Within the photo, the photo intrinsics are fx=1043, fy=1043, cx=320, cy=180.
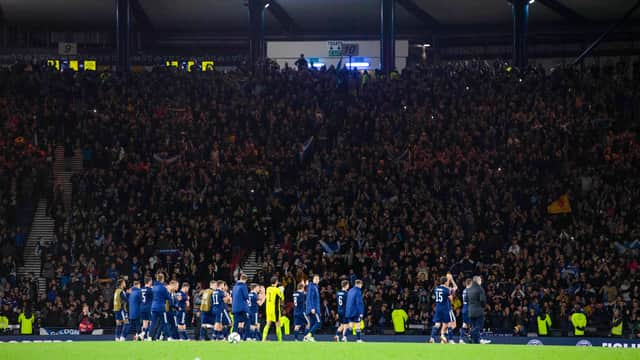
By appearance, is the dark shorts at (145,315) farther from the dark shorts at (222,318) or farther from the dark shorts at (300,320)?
the dark shorts at (300,320)

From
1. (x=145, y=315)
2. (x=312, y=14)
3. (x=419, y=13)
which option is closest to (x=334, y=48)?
(x=312, y=14)

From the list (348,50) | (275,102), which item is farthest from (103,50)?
(275,102)

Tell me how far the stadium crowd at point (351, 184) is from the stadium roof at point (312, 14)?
8.35 m

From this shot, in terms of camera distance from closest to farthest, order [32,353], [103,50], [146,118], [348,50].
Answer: [32,353], [146,118], [348,50], [103,50]

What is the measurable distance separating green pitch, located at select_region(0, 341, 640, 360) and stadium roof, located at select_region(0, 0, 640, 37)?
31473 mm

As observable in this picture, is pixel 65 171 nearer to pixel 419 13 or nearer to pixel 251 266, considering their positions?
pixel 251 266

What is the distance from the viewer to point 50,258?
38.6 m

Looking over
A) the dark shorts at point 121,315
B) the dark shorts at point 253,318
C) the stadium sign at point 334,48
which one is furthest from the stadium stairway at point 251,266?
the stadium sign at point 334,48

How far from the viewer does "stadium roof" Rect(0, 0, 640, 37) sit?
54.1 metres

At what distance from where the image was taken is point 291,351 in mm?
23609

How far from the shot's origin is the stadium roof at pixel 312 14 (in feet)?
178

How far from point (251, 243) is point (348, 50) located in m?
19.1

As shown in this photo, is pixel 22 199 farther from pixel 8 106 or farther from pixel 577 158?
pixel 577 158

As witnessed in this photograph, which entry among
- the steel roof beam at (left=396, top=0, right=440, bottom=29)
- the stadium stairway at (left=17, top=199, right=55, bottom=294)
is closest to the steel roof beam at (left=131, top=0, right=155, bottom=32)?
the steel roof beam at (left=396, top=0, right=440, bottom=29)
